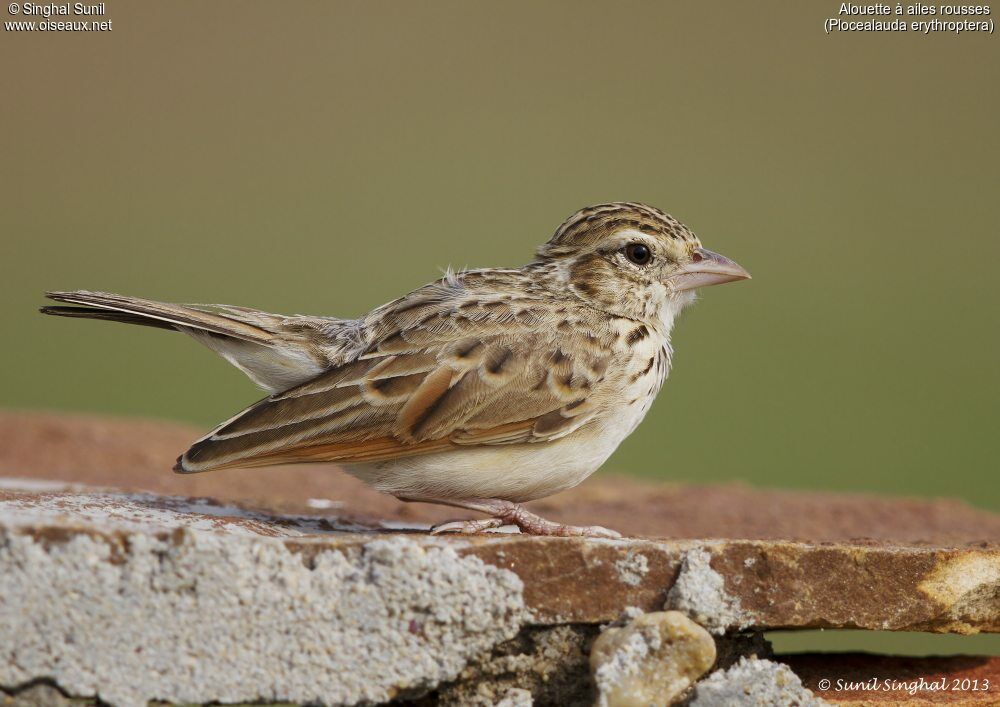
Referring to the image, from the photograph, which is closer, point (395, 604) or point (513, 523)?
point (395, 604)

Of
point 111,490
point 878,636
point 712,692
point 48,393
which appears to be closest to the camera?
point 712,692

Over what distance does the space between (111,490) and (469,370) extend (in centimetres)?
196

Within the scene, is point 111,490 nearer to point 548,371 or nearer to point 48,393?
point 548,371

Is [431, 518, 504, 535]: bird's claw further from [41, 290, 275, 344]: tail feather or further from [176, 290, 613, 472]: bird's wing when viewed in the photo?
[41, 290, 275, 344]: tail feather

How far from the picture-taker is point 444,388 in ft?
19.3

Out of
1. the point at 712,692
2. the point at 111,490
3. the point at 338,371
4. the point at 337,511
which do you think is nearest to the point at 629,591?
the point at 712,692

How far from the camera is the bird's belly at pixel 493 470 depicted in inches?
232

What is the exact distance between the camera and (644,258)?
6879 millimetres

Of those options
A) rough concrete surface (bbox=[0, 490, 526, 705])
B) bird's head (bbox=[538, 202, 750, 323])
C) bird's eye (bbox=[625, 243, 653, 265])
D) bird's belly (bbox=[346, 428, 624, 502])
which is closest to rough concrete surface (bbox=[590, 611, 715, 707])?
rough concrete surface (bbox=[0, 490, 526, 705])

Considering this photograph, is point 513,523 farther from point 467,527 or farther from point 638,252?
point 638,252

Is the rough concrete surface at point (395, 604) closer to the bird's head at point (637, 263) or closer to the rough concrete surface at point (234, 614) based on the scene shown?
the rough concrete surface at point (234, 614)

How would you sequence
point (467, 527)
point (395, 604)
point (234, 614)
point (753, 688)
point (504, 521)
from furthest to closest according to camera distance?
1. point (504, 521)
2. point (467, 527)
3. point (753, 688)
4. point (395, 604)
5. point (234, 614)

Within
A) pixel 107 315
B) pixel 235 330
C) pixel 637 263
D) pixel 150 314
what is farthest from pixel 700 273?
pixel 107 315

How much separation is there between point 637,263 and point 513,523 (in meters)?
1.62
